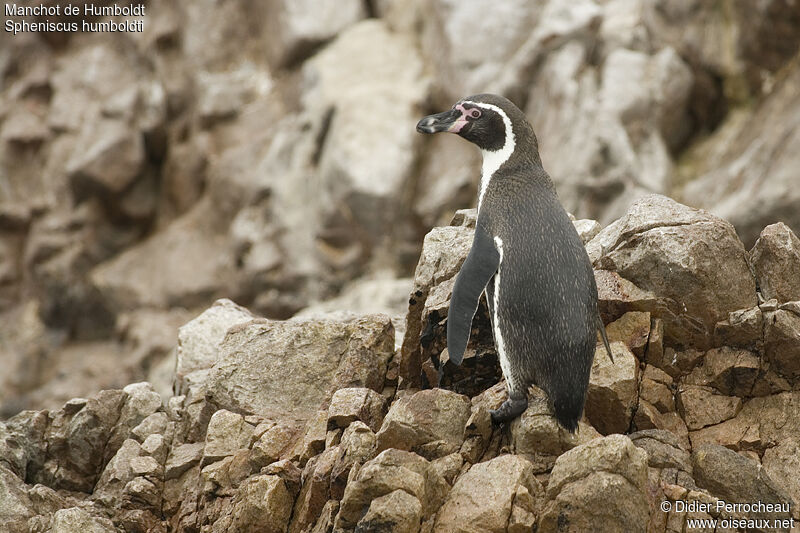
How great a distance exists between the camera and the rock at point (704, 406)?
23.4ft

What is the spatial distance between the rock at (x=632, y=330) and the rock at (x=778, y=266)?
103 centimetres

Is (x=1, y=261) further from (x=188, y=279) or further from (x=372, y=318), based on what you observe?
(x=372, y=318)

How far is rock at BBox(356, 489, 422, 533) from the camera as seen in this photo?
5.84 meters

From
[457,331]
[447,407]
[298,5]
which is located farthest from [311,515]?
[298,5]

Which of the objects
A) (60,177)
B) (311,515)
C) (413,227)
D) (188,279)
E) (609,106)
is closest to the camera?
(311,515)

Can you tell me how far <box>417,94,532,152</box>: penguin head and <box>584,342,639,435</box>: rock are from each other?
7.21 feet

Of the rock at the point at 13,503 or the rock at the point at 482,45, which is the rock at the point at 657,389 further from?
the rock at the point at 482,45

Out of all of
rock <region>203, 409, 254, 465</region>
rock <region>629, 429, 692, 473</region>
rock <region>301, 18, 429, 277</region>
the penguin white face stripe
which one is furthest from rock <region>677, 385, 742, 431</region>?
rock <region>301, 18, 429, 277</region>

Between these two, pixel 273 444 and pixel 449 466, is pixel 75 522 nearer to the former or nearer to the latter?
pixel 273 444

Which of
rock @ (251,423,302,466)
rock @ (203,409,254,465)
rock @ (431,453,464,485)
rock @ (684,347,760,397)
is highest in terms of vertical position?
rock @ (684,347,760,397)

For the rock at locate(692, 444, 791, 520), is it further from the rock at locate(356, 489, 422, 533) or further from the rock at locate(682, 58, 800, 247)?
the rock at locate(682, 58, 800, 247)

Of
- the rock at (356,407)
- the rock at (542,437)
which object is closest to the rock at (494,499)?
the rock at (542,437)

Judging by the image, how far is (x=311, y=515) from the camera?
6.66 meters

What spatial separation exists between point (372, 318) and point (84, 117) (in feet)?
65.1
